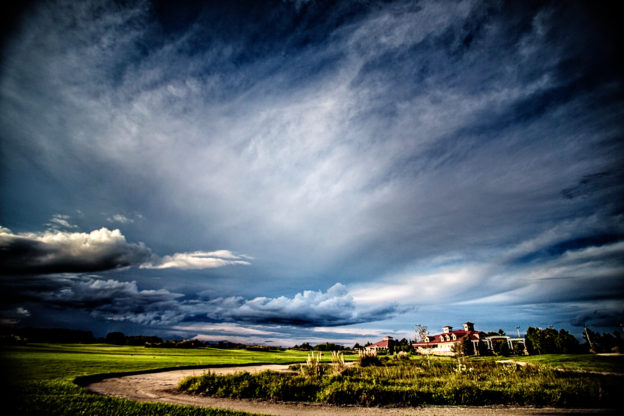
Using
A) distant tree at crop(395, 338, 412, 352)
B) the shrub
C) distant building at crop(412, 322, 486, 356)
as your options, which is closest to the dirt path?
the shrub

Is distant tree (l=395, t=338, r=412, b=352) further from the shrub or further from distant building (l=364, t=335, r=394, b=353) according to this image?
the shrub

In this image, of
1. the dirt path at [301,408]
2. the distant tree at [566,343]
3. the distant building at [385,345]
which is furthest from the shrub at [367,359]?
the distant building at [385,345]

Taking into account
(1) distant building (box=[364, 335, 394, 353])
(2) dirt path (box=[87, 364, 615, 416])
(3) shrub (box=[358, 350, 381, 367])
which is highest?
(2) dirt path (box=[87, 364, 615, 416])

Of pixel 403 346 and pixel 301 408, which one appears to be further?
pixel 403 346

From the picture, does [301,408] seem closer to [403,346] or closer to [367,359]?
[367,359]

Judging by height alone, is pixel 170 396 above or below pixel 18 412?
below

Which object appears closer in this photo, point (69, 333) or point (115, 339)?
point (69, 333)

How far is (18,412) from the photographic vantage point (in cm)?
783

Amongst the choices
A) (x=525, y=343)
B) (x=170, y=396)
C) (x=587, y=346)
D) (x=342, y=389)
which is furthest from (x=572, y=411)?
(x=525, y=343)

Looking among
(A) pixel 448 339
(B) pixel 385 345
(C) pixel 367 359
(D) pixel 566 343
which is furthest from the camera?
(B) pixel 385 345

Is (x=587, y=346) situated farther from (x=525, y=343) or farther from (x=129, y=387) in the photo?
(x=129, y=387)

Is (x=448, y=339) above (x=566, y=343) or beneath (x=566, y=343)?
beneath

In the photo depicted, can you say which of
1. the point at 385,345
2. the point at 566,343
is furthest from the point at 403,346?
the point at 566,343

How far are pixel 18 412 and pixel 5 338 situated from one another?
4859 cm
